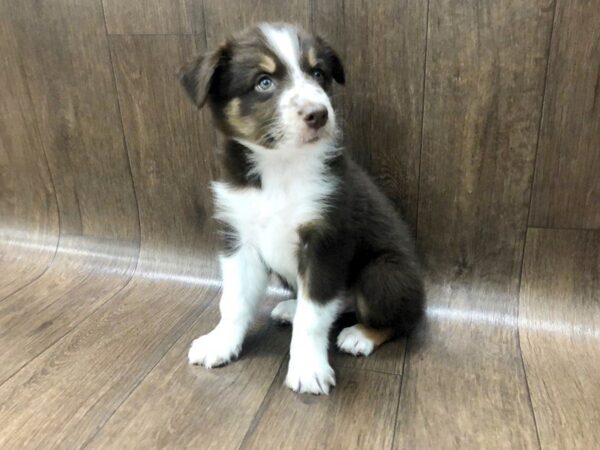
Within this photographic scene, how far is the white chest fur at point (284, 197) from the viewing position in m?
1.56

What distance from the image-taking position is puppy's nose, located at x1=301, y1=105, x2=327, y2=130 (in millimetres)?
1362

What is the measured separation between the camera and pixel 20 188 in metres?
2.39

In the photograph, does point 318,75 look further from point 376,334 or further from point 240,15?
point 376,334

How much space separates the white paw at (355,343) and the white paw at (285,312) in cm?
23

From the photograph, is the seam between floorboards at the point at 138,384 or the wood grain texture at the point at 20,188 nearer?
the seam between floorboards at the point at 138,384

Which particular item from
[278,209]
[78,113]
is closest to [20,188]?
[78,113]

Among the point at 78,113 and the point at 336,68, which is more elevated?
the point at 336,68

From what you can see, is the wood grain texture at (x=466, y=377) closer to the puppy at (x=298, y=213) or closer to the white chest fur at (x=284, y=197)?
the puppy at (x=298, y=213)

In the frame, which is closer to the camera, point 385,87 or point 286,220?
point 286,220

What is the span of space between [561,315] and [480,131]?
683 mm

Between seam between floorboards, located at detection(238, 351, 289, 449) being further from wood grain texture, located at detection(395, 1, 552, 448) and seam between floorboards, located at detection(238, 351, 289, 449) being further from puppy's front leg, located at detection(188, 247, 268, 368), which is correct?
wood grain texture, located at detection(395, 1, 552, 448)

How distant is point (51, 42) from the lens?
2.05 m

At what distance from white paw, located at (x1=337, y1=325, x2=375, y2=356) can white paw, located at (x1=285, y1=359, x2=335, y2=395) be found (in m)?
0.15

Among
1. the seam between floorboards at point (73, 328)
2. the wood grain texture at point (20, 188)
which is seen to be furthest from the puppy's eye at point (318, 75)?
the wood grain texture at point (20, 188)
